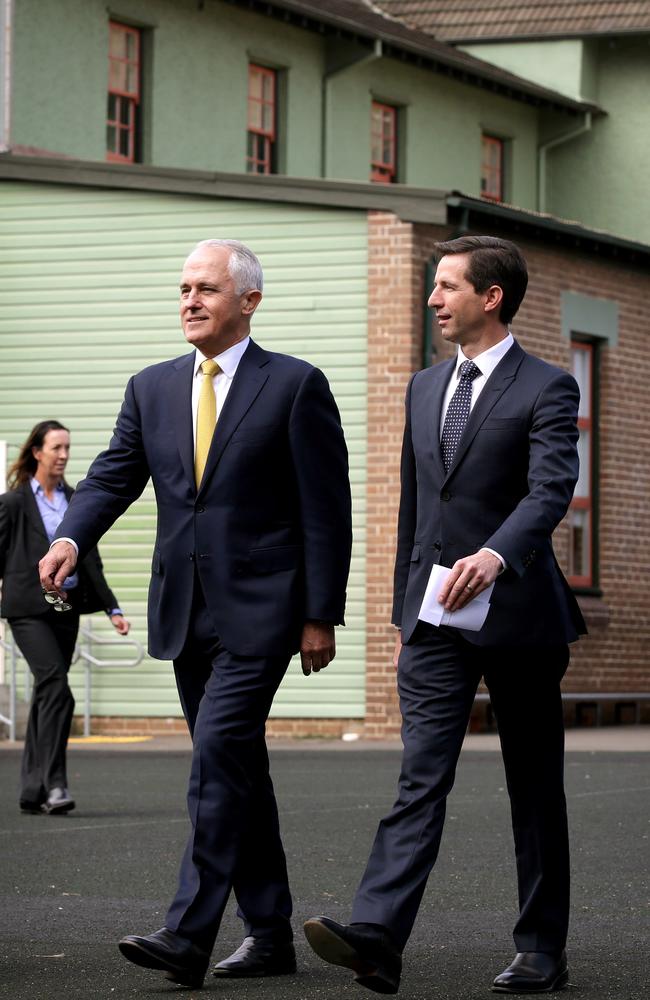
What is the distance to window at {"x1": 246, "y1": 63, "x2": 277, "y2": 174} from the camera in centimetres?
2623

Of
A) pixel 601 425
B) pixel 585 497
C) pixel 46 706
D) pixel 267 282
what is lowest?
pixel 46 706

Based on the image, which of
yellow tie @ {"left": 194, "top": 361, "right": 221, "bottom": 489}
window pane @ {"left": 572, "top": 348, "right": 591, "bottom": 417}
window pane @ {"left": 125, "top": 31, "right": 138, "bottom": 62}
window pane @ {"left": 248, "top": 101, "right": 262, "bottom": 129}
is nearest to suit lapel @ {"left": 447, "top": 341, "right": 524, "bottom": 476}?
yellow tie @ {"left": 194, "top": 361, "right": 221, "bottom": 489}

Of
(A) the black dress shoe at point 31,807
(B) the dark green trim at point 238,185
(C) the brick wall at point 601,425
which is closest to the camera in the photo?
(A) the black dress shoe at point 31,807

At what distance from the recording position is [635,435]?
21844 mm

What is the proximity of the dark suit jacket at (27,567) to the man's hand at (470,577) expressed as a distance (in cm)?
597

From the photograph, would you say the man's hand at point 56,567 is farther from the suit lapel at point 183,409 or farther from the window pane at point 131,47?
the window pane at point 131,47

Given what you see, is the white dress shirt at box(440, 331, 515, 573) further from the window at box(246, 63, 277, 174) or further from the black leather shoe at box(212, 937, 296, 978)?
the window at box(246, 63, 277, 174)

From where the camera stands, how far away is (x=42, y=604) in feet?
37.4

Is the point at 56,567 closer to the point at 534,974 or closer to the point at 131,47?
the point at 534,974

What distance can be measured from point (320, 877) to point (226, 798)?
2.84 m

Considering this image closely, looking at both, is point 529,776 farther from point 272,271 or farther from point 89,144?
point 89,144

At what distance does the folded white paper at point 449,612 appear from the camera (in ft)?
18.6

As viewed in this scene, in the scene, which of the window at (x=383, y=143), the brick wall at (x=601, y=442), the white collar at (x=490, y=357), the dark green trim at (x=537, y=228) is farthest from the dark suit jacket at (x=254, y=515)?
the window at (x=383, y=143)

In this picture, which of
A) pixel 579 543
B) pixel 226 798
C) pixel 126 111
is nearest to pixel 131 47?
pixel 126 111
